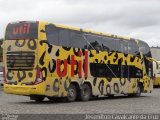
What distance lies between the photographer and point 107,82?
2847 cm

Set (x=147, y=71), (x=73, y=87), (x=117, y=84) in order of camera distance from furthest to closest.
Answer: (x=147, y=71) < (x=117, y=84) < (x=73, y=87)

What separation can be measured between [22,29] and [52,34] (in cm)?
135

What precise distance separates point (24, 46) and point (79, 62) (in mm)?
3325

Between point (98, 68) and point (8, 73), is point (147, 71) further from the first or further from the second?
point (8, 73)

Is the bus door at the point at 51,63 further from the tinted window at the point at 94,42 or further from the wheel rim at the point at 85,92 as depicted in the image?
the tinted window at the point at 94,42

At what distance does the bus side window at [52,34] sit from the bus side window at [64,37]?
0.25 meters

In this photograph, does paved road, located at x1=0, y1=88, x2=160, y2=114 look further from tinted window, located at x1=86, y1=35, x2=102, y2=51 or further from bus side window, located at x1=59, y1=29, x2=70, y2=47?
tinted window, located at x1=86, y1=35, x2=102, y2=51

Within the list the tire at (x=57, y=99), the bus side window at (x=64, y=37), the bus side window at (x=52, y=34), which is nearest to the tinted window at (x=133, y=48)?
the tire at (x=57, y=99)

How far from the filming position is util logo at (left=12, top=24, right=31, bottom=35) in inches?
943

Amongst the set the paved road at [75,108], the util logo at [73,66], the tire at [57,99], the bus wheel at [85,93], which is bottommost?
the paved road at [75,108]

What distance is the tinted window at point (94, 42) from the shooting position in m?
26.9

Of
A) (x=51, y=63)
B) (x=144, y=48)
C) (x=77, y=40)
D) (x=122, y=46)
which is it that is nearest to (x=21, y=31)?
(x=51, y=63)

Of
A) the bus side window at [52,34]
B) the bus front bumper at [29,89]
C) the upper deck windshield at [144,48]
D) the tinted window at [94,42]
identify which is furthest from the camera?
the upper deck windshield at [144,48]

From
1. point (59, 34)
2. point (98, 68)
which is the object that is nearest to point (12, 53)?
point (59, 34)
